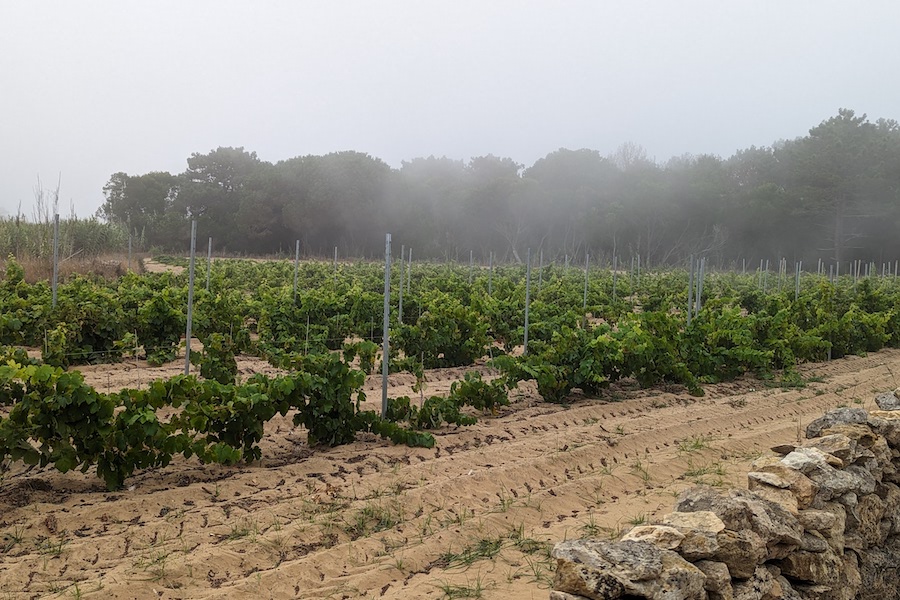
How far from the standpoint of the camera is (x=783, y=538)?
4039 millimetres

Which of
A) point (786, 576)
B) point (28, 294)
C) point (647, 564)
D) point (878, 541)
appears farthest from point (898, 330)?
point (28, 294)

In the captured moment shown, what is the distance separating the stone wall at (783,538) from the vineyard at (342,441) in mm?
860

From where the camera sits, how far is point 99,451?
4.90 m

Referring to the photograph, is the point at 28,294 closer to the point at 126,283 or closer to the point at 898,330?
the point at 126,283

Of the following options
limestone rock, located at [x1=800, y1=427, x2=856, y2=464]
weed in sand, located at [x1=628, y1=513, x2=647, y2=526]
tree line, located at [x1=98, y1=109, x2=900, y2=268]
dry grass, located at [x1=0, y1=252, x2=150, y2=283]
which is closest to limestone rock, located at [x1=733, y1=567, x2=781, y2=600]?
weed in sand, located at [x1=628, y1=513, x2=647, y2=526]

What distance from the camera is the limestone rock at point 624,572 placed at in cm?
310

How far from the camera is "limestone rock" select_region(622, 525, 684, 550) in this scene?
3443 millimetres

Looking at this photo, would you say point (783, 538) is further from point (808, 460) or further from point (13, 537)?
point (13, 537)

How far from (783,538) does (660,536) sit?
1.00m

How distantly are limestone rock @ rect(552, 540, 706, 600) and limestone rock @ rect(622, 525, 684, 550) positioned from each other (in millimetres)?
127

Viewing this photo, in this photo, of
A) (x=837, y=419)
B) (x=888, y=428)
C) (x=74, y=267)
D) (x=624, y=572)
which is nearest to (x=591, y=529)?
(x=624, y=572)

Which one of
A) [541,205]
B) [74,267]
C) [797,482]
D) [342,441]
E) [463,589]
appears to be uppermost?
[541,205]

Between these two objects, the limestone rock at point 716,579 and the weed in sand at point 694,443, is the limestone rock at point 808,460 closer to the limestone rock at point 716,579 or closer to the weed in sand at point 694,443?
the limestone rock at point 716,579

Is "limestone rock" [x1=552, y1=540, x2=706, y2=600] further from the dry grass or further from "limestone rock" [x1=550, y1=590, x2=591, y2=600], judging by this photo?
the dry grass
